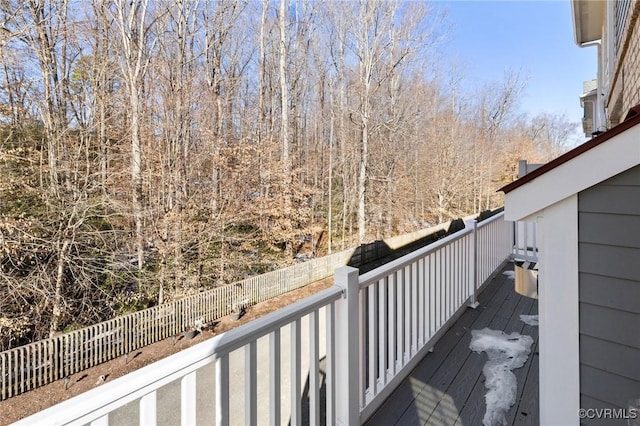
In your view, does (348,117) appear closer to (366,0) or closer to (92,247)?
(366,0)

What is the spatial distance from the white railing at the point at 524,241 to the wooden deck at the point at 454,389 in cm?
254

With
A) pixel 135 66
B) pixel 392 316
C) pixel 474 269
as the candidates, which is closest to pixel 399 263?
pixel 392 316

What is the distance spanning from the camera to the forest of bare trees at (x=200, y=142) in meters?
6.32

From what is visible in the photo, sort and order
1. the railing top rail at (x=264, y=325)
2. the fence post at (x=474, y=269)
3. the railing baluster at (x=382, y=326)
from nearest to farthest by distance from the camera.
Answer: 1. the railing top rail at (x=264, y=325)
2. the railing baluster at (x=382, y=326)
3. the fence post at (x=474, y=269)

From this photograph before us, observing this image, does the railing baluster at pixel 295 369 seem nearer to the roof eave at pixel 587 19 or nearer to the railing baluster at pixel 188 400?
the railing baluster at pixel 188 400

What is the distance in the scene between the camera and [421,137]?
51.4ft

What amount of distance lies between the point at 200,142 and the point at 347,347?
831cm

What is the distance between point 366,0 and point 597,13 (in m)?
8.26

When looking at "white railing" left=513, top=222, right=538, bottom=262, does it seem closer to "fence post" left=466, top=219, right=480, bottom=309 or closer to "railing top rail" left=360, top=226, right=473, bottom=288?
"fence post" left=466, top=219, right=480, bottom=309

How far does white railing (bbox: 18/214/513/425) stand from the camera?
38.4 inches

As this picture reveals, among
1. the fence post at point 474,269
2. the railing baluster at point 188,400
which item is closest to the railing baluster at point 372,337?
the railing baluster at point 188,400

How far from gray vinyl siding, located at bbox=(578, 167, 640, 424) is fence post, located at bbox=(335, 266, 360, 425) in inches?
39.1

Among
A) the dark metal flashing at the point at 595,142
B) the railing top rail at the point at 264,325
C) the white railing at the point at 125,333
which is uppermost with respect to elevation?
the dark metal flashing at the point at 595,142

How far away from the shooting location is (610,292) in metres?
1.36
